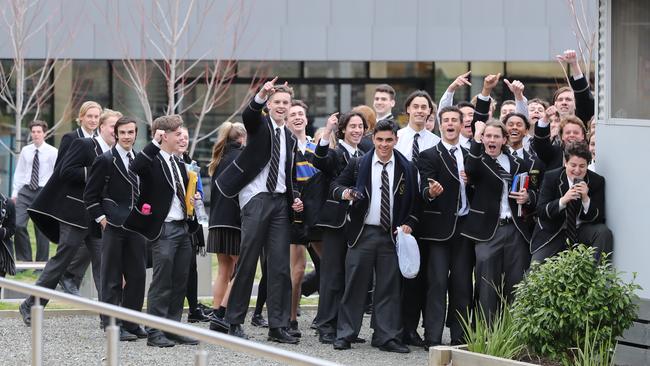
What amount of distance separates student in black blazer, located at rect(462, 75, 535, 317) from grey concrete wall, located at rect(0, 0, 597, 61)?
1544 cm

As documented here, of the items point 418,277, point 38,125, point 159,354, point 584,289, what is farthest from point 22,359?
point 38,125

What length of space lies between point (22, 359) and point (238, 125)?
18.2ft

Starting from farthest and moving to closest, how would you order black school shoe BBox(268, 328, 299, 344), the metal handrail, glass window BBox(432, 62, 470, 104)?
glass window BBox(432, 62, 470, 104) → black school shoe BBox(268, 328, 299, 344) → the metal handrail

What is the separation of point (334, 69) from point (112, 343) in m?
21.7

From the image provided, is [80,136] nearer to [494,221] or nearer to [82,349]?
[494,221]

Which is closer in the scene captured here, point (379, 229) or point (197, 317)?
point (379, 229)

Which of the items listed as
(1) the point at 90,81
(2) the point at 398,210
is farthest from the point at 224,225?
(1) the point at 90,81

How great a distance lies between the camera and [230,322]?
1185 centimetres

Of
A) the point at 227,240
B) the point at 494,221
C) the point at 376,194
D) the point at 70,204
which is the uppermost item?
the point at 376,194

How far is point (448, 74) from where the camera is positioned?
27812mm

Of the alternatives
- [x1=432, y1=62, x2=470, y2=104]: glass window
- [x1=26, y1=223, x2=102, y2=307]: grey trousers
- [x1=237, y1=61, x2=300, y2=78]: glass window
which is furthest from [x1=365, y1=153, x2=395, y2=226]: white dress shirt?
[x1=432, y1=62, x2=470, y2=104]: glass window

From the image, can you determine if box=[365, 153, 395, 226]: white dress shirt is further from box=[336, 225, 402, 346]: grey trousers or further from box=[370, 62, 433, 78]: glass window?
box=[370, 62, 433, 78]: glass window

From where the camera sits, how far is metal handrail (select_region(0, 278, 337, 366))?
5191mm

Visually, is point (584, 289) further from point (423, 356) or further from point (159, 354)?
point (159, 354)
